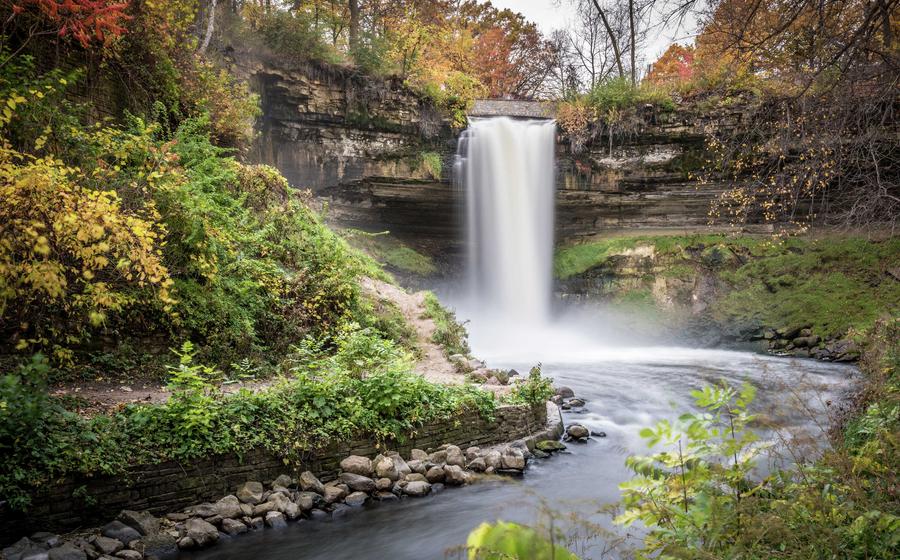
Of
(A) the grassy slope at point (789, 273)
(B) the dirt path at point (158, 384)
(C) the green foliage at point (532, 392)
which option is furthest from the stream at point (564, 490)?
(A) the grassy slope at point (789, 273)

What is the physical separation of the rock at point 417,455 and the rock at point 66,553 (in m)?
3.33

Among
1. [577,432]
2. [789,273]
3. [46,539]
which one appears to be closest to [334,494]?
[46,539]

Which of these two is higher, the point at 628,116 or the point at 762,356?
the point at 628,116

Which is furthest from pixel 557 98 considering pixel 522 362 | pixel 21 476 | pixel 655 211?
pixel 21 476

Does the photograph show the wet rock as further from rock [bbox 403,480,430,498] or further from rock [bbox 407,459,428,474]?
rock [bbox 403,480,430,498]

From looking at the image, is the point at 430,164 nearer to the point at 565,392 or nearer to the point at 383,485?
the point at 565,392

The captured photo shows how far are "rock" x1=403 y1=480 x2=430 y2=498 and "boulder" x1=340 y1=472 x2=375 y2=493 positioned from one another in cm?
38

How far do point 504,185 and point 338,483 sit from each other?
13.8 meters

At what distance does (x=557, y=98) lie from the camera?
19188 millimetres

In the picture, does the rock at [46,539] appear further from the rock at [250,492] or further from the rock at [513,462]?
the rock at [513,462]

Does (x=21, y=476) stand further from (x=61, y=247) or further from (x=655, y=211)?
(x=655, y=211)

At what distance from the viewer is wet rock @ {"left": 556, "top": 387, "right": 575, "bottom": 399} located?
401 inches

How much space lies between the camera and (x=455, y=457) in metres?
6.81

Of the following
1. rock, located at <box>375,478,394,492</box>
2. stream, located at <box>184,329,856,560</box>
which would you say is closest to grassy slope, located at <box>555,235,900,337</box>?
stream, located at <box>184,329,856,560</box>
